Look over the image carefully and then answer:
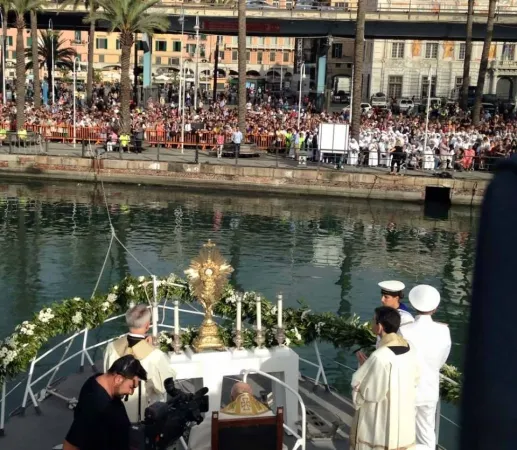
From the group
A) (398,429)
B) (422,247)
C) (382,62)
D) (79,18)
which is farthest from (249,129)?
(382,62)

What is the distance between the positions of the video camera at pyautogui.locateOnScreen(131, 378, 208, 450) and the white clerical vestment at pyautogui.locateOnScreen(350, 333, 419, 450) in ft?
3.69

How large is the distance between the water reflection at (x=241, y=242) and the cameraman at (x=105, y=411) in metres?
Answer: 8.40

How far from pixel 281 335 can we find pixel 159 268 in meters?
12.8

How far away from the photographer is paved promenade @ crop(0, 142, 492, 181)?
3112 centimetres

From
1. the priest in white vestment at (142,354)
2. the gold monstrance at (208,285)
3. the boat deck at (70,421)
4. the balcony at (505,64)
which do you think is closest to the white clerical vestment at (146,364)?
the priest in white vestment at (142,354)

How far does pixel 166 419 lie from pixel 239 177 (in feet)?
85.8

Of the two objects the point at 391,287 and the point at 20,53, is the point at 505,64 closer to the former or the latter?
the point at 20,53

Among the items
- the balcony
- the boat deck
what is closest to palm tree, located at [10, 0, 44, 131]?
the boat deck

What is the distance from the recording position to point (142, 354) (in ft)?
19.7

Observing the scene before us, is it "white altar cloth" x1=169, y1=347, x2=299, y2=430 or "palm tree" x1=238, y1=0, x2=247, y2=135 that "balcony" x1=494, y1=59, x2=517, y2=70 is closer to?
"palm tree" x1=238, y1=0, x2=247, y2=135

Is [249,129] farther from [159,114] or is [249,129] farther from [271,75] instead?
[271,75]

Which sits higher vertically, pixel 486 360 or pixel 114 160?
pixel 486 360

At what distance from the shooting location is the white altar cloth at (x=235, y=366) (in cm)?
723

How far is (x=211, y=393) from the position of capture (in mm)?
7246
